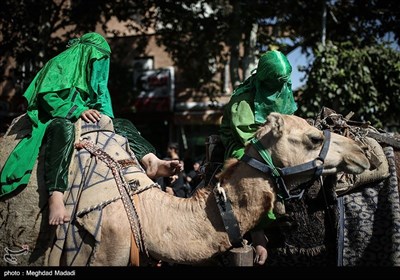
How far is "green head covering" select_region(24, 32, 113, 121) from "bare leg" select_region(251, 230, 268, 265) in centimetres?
153

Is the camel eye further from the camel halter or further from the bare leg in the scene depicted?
the bare leg

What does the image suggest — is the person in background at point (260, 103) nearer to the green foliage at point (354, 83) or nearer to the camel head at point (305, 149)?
the camel head at point (305, 149)

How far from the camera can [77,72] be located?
3.08 m

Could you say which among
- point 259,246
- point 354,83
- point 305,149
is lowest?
point 259,246

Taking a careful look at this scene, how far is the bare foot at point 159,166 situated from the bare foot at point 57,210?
79 centimetres

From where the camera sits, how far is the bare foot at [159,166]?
322cm

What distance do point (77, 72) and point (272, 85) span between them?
1.40 m

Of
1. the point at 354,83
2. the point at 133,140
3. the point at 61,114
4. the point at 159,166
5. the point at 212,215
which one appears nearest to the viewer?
the point at 212,215

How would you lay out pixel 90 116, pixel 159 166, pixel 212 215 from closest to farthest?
1. pixel 212 215
2. pixel 90 116
3. pixel 159 166

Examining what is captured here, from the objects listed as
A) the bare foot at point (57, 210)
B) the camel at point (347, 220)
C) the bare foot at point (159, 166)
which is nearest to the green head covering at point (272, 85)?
the camel at point (347, 220)

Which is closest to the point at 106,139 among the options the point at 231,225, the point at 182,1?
the point at 231,225

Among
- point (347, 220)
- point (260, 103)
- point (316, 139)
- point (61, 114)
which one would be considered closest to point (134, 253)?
point (61, 114)

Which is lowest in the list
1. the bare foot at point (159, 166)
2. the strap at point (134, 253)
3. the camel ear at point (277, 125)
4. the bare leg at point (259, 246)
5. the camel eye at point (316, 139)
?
the bare leg at point (259, 246)

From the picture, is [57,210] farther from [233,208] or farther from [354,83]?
[354,83]
